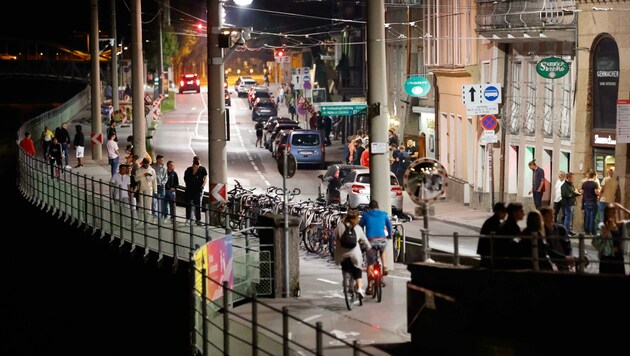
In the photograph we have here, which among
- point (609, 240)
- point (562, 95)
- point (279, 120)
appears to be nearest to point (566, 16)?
point (562, 95)

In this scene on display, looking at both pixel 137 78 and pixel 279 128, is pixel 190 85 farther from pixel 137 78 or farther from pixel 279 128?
pixel 137 78

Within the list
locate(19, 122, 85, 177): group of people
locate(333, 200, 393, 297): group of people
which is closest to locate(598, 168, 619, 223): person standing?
locate(333, 200, 393, 297): group of people

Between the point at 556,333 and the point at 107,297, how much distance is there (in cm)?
1652

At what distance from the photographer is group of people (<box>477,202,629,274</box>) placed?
15430 mm

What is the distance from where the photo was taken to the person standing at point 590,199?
30311 millimetres

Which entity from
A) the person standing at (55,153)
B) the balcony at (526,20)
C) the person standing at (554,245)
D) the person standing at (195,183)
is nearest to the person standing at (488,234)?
the person standing at (554,245)

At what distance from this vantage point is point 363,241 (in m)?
20.3

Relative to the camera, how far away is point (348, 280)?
20.2 meters

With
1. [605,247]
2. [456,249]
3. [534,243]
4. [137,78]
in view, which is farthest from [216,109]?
[605,247]

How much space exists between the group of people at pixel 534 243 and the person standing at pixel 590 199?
13758 mm

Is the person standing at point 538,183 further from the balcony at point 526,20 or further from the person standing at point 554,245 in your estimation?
the person standing at point 554,245

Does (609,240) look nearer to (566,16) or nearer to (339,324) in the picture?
(339,324)

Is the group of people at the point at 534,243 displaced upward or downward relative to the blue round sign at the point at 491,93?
downward

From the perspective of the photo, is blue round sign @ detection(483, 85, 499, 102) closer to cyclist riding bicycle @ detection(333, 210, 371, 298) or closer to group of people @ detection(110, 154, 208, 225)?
group of people @ detection(110, 154, 208, 225)
